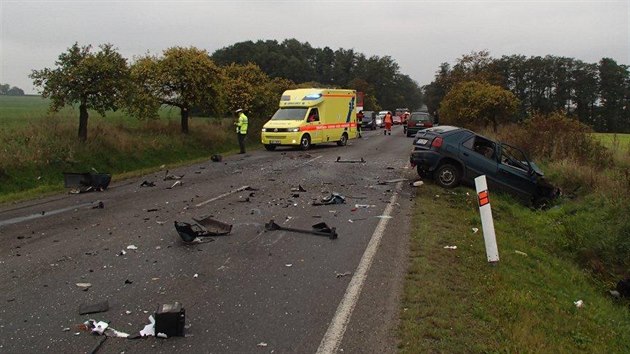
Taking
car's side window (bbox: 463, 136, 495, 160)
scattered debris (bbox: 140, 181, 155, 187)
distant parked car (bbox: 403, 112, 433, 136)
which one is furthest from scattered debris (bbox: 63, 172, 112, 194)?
distant parked car (bbox: 403, 112, 433, 136)

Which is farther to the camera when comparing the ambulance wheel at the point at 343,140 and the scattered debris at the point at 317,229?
the ambulance wheel at the point at 343,140

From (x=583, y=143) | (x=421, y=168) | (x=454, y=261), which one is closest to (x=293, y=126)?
(x=421, y=168)

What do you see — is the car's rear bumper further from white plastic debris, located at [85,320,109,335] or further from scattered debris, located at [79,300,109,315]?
white plastic debris, located at [85,320,109,335]

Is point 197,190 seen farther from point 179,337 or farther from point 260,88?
point 260,88

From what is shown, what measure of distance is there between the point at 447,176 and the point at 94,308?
954 centimetres

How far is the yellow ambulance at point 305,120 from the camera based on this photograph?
22047 millimetres

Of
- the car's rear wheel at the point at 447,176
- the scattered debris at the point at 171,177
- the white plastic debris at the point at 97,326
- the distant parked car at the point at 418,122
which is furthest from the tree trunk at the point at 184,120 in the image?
the white plastic debris at the point at 97,326

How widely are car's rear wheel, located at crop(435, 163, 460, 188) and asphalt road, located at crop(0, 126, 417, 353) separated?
4.91ft

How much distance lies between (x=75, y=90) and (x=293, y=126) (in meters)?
9.39

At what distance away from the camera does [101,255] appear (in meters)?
6.46

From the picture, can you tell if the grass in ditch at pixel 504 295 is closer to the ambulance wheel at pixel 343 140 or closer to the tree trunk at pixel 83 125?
the tree trunk at pixel 83 125

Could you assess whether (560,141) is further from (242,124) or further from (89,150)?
(89,150)

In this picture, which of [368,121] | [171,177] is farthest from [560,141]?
[368,121]

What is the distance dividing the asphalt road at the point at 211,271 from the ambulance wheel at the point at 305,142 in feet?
36.5
